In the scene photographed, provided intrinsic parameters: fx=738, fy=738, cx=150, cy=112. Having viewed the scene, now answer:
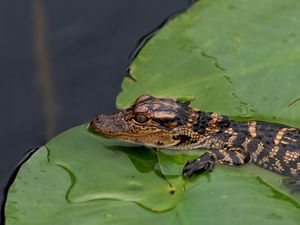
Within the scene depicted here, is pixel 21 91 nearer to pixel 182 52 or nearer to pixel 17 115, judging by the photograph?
pixel 17 115

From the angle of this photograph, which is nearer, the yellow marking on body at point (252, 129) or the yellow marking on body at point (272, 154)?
the yellow marking on body at point (272, 154)

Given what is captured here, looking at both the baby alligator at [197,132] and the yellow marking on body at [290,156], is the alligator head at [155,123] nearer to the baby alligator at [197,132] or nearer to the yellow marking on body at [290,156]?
the baby alligator at [197,132]

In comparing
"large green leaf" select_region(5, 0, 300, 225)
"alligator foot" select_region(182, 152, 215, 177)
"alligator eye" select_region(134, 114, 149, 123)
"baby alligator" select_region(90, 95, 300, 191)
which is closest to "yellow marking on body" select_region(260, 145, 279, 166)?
"baby alligator" select_region(90, 95, 300, 191)

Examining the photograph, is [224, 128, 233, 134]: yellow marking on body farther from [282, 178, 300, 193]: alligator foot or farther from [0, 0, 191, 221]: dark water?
[0, 0, 191, 221]: dark water

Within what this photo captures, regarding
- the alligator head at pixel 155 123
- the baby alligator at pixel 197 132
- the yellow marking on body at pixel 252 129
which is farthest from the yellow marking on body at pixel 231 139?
the alligator head at pixel 155 123

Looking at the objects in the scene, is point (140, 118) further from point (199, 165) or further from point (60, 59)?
point (60, 59)

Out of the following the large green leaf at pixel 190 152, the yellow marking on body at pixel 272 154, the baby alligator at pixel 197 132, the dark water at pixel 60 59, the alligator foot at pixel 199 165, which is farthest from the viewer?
the dark water at pixel 60 59
